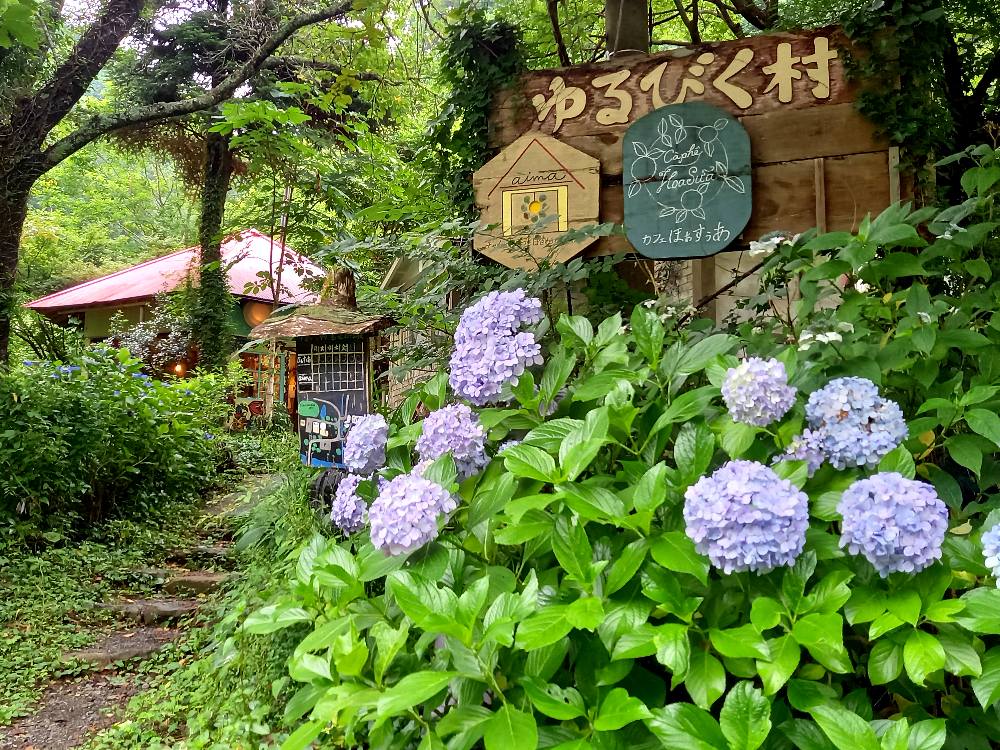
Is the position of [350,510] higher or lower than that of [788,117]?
lower

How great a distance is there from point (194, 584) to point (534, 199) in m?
3.53

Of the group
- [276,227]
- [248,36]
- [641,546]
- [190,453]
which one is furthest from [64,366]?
[641,546]

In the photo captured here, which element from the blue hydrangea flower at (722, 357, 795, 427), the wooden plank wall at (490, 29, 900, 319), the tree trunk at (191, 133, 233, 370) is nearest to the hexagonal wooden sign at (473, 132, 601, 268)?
the wooden plank wall at (490, 29, 900, 319)

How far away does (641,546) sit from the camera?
966mm

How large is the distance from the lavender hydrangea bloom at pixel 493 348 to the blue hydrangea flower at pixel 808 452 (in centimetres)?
48

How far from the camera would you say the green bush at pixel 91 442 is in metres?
5.18

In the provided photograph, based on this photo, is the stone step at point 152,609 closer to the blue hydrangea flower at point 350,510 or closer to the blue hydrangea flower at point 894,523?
the blue hydrangea flower at point 350,510

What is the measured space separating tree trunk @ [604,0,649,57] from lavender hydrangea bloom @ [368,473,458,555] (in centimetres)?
292

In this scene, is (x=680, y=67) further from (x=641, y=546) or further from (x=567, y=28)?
(x=641, y=546)

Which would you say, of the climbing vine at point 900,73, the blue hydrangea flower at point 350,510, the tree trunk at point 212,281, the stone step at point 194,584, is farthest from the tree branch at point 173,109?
the blue hydrangea flower at point 350,510

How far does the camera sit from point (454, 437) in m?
1.24

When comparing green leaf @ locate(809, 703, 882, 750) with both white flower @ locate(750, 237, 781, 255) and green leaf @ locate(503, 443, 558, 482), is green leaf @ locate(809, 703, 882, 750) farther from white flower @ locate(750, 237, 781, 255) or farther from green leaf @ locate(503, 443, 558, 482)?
white flower @ locate(750, 237, 781, 255)

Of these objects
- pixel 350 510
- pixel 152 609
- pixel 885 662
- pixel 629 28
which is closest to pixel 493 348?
pixel 350 510

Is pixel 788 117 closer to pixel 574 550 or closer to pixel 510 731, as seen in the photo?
pixel 574 550
